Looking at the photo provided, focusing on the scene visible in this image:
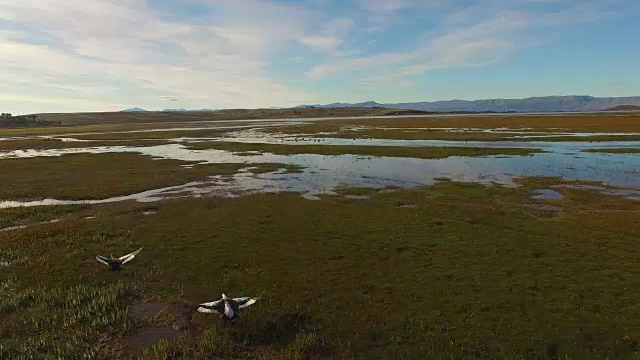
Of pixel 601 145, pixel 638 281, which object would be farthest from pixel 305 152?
pixel 638 281

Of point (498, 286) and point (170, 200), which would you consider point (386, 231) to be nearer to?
point (498, 286)

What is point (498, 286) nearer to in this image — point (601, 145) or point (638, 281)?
point (638, 281)

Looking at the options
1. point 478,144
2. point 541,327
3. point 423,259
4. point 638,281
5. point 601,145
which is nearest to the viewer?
point 541,327

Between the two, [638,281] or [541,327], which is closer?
[541,327]

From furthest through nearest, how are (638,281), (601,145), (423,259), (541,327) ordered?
1. (601,145)
2. (423,259)
3. (638,281)
4. (541,327)

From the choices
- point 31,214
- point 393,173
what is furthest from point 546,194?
point 31,214

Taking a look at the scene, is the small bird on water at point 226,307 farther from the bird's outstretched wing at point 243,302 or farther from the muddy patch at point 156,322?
the muddy patch at point 156,322
